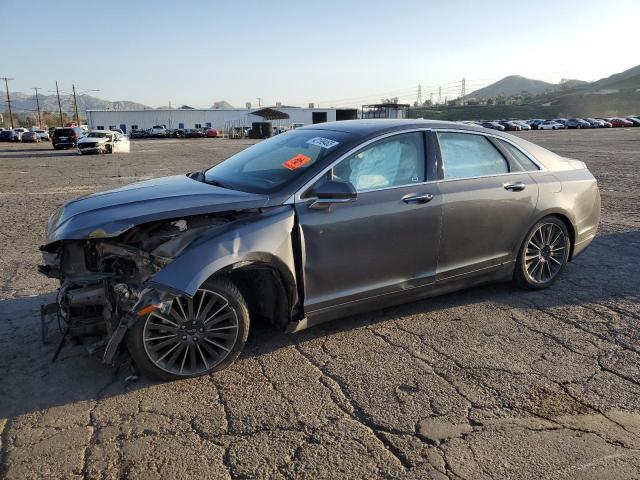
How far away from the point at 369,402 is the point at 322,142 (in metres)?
2.05

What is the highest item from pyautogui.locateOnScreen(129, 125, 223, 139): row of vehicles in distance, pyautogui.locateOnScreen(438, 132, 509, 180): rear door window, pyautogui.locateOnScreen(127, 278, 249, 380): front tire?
pyautogui.locateOnScreen(129, 125, 223, 139): row of vehicles in distance

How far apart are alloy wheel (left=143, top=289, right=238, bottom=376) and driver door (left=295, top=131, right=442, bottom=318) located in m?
0.61

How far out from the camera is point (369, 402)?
308 centimetres

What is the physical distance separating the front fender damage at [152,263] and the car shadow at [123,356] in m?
0.24

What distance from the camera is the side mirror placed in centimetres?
350

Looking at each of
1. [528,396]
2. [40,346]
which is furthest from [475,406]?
[40,346]

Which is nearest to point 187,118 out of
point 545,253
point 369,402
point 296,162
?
point 545,253

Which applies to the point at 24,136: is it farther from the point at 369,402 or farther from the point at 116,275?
the point at 369,402

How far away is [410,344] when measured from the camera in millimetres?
3857

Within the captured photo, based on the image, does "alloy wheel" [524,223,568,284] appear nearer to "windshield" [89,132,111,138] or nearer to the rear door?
the rear door

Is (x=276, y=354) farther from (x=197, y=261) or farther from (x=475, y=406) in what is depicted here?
(x=475, y=406)

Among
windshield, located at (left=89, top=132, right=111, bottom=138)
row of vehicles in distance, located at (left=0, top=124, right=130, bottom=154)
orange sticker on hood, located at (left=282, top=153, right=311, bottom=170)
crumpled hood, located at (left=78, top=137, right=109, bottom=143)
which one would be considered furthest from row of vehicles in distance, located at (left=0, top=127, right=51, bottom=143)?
orange sticker on hood, located at (left=282, top=153, right=311, bottom=170)

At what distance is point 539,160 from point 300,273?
2877 millimetres

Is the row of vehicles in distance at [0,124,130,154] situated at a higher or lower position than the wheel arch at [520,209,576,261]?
higher
